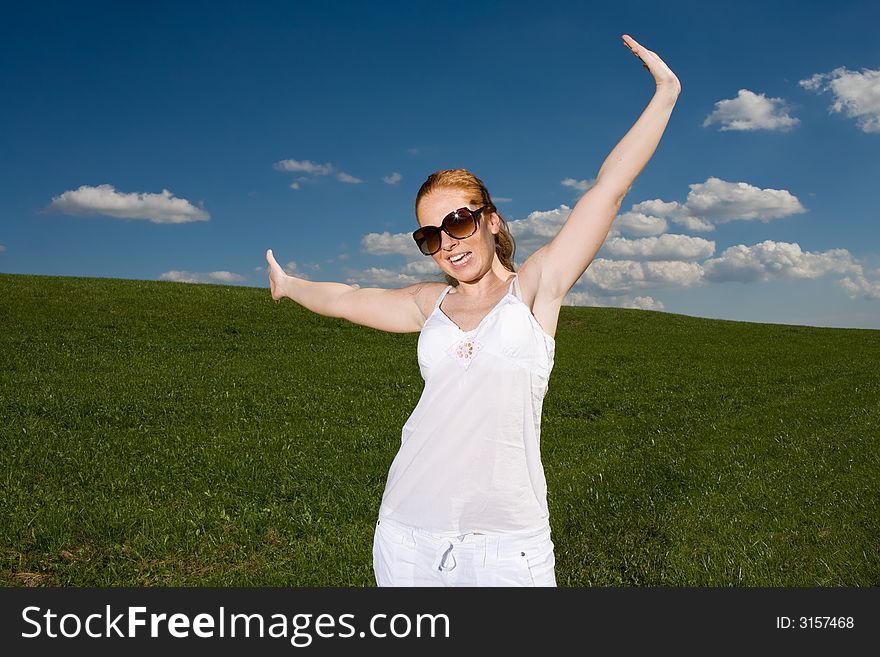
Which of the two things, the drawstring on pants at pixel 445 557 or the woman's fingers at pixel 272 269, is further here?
the woman's fingers at pixel 272 269

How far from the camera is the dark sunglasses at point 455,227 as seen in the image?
3.04 metres

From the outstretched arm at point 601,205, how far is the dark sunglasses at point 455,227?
0.31 m

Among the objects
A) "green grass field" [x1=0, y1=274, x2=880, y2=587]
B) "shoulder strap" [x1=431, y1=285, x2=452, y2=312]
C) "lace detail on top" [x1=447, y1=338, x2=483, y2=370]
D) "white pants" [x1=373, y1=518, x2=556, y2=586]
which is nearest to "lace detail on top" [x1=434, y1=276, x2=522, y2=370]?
"lace detail on top" [x1=447, y1=338, x2=483, y2=370]

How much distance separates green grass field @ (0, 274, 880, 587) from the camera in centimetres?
772

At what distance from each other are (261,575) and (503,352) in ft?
18.0

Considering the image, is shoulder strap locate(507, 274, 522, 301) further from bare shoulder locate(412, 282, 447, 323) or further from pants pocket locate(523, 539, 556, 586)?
pants pocket locate(523, 539, 556, 586)

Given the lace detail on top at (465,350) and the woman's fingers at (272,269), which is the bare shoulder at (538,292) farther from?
the woman's fingers at (272,269)

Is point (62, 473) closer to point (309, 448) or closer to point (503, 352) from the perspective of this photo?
point (309, 448)

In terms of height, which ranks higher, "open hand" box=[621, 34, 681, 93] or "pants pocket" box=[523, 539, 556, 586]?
"open hand" box=[621, 34, 681, 93]

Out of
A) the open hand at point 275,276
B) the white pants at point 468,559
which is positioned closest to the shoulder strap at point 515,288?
the white pants at point 468,559

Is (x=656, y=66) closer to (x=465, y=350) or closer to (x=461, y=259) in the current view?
(x=461, y=259)

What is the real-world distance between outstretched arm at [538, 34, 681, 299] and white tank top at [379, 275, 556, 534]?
0.22 m

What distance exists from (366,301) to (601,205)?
1382 mm

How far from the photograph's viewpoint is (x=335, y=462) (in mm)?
11219
